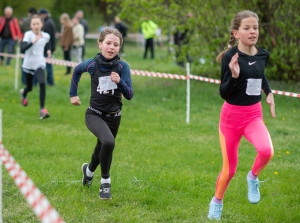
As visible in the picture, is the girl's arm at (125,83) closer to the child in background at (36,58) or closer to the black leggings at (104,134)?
the black leggings at (104,134)

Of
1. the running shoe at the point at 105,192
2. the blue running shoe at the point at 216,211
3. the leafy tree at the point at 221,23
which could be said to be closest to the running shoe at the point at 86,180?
the running shoe at the point at 105,192

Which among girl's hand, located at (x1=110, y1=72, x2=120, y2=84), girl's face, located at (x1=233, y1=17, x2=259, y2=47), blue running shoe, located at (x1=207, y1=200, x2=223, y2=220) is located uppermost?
girl's face, located at (x1=233, y1=17, x2=259, y2=47)

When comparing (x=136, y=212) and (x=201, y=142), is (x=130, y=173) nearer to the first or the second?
(x=136, y=212)

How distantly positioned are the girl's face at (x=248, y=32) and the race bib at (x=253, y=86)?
0.36 m

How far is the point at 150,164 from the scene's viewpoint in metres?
6.99

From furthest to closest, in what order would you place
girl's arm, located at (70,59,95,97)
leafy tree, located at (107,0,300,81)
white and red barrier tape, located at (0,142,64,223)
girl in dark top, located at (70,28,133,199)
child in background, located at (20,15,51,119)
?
leafy tree, located at (107,0,300,81) → child in background, located at (20,15,51,119) → girl's arm, located at (70,59,95,97) → girl in dark top, located at (70,28,133,199) → white and red barrier tape, located at (0,142,64,223)

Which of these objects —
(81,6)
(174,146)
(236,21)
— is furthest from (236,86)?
(81,6)

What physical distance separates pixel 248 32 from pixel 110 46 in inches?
61.3

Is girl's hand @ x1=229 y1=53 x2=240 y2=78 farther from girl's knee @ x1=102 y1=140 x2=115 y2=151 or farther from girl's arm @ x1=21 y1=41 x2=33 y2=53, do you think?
girl's arm @ x1=21 y1=41 x2=33 y2=53

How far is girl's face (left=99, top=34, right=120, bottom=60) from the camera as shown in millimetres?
5180

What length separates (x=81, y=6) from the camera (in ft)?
153

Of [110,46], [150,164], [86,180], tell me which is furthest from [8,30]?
[110,46]

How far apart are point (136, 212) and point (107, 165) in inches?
24.8

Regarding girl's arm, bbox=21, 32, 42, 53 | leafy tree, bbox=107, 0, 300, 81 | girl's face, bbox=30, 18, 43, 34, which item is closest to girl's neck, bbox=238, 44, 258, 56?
girl's arm, bbox=21, 32, 42, 53
